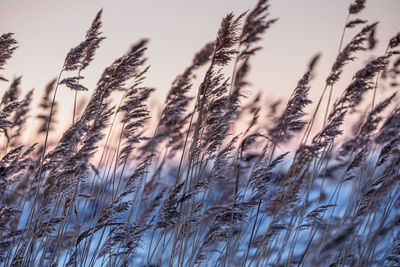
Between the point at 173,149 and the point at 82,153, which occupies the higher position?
the point at 173,149

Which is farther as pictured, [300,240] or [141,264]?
[300,240]

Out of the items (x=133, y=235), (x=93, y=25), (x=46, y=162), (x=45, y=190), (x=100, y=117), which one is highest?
(x=93, y=25)

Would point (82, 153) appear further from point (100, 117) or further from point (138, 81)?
point (138, 81)

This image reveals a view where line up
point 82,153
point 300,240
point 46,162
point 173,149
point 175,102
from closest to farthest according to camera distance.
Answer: point 82,153
point 46,162
point 175,102
point 300,240
point 173,149

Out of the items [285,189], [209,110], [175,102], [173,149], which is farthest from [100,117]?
[173,149]

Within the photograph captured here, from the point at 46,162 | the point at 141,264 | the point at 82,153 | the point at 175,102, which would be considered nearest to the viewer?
the point at 82,153

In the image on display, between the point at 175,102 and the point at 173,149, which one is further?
the point at 173,149

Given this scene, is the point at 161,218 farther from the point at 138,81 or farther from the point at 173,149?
the point at 173,149

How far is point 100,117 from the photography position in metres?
3.62

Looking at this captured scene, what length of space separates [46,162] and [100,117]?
683 mm

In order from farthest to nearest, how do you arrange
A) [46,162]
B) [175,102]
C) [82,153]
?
1. [175,102]
2. [46,162]
3. [82,153]

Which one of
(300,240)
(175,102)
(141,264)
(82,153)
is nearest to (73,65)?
(82,153)

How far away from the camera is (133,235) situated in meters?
3.13

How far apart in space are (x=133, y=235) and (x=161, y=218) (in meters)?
0.36
